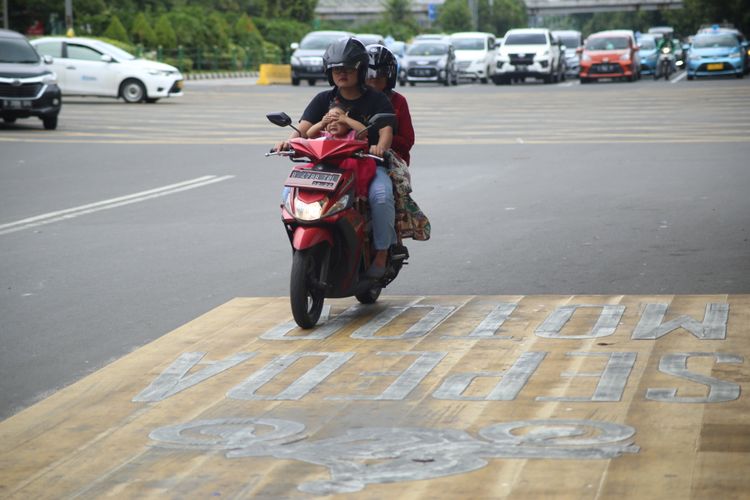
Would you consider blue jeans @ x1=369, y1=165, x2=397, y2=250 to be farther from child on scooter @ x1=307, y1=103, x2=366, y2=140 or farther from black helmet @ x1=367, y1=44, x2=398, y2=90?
black helmet @ x1=367, y1=44, x2=398, y2=90

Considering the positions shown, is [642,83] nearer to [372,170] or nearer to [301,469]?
[372,170]

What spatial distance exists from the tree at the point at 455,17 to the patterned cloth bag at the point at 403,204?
3837 inches

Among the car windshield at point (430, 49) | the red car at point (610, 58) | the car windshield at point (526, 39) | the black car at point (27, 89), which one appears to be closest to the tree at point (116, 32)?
the car windshield at point (430, 49)

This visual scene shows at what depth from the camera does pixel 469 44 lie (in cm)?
5259

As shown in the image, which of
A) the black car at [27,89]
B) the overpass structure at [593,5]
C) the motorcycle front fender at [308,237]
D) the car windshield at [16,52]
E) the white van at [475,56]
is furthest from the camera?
the overpass structure at [593,5]

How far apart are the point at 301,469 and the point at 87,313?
3.83 metres

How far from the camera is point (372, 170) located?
8438 millimetres

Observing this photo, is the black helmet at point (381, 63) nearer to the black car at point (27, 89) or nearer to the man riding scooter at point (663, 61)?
the black car at point (27, 89)

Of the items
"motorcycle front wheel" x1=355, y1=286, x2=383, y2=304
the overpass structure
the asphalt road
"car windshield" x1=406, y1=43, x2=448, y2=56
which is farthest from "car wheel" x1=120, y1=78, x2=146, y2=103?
the overpass structure

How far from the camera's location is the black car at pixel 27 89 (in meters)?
25.6

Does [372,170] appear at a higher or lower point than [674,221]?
higher

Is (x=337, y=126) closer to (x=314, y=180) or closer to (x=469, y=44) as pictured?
(x=314, y=180)

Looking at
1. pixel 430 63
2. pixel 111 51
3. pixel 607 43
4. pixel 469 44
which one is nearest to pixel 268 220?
pixel 111 51

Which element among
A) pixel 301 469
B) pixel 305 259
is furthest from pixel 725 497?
pixel 305 259
